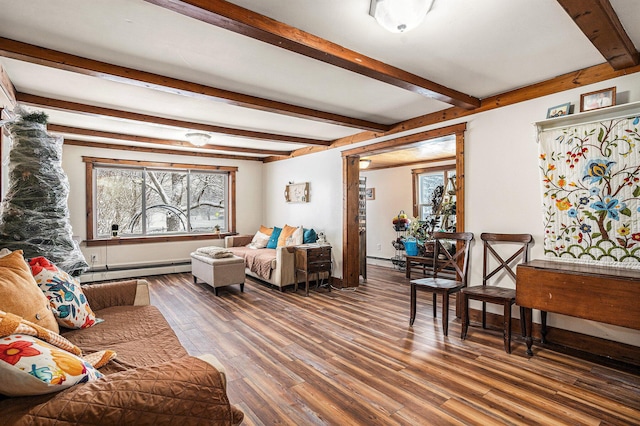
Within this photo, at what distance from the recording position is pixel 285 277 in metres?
5.07

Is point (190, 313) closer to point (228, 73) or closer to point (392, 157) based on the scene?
point (228, 73)

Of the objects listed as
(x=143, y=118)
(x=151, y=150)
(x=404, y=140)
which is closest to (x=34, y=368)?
(x=143, y=118)

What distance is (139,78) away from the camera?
271 centimetres

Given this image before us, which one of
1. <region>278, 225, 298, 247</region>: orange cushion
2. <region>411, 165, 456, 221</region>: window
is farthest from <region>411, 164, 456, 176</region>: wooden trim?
<region>278, 225, 298, 247</region>: orange cushion

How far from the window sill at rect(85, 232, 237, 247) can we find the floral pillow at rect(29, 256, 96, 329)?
13.2ft

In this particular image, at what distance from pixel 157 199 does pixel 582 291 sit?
651cm

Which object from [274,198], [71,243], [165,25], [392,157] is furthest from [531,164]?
[274,198]

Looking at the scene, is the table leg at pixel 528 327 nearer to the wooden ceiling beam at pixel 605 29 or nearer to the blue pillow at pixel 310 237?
the wooden ceiling beam at pixel 605 29

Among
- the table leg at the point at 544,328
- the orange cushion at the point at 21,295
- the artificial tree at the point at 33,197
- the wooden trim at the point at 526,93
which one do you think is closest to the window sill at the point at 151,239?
the artificial tree at the point at 33,197

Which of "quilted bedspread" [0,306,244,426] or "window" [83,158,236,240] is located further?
"window" [83,158,236,240]

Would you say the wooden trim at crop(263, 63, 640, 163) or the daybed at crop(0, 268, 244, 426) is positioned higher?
the wooden trim at crop(263, 63, 640, 163)

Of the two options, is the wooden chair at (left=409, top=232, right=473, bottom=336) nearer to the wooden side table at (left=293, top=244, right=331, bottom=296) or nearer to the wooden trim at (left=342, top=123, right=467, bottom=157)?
the wooden trim at (left=342, top=123, right=467, bottom=157)

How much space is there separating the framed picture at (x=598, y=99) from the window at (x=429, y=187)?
380cm

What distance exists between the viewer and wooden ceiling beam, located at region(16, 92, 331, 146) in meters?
3.33
